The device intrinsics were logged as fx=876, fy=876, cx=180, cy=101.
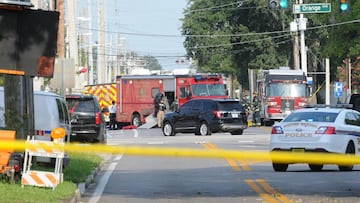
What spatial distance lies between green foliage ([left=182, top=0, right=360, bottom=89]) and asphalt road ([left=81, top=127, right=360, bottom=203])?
153ft

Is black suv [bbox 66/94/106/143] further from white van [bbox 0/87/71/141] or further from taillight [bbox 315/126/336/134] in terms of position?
taillight [bbox 315/126/336/134]

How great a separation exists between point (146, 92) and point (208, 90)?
4.63 meters

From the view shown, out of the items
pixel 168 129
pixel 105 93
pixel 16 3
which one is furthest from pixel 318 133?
pixel 105 93

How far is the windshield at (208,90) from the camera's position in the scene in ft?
161

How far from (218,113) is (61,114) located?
17650mm

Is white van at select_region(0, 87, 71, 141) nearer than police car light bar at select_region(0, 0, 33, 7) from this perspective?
No

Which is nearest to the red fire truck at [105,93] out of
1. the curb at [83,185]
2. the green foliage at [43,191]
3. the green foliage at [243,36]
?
the green foliage at [243,36]

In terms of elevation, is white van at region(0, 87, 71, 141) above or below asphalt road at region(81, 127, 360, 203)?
above

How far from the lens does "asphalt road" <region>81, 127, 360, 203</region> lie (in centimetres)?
1548

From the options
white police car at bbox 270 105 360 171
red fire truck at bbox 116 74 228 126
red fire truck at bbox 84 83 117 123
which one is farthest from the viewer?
red fire truck at bbox 84 83 117 123

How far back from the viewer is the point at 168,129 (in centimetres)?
3956

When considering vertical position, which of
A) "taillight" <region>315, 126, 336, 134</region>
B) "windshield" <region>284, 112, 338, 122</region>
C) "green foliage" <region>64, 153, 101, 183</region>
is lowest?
"green foliage" <region>64, 153, 101, 183</region>

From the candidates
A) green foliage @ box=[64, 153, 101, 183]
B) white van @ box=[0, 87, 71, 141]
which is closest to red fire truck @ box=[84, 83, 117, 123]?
green foliage @ box=[64, 153, 101, 183]

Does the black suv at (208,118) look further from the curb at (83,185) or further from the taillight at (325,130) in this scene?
A: the taillight at (325,130)
